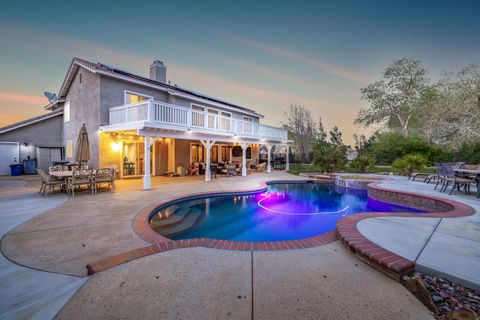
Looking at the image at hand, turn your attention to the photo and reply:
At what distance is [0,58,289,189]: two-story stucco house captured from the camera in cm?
A: 957

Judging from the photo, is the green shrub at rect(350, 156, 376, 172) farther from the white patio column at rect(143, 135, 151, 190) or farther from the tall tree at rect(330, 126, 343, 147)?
the white patio column at rect(143, 135, 151, 190)

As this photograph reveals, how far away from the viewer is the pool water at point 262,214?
17.1 ft

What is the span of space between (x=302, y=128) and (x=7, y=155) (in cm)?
2940

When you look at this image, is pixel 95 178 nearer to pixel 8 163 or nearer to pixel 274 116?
pixel 8 163

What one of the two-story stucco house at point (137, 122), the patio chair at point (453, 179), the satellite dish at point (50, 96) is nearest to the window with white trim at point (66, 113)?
the two-story stucco house at point (137, 122)

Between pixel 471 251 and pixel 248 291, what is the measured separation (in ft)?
10.6

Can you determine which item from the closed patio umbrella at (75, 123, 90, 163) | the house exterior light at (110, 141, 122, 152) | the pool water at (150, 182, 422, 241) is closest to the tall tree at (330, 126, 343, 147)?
the pool water at (150, 182, 422, 241)

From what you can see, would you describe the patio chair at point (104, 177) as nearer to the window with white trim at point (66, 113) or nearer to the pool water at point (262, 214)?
the pool water at point (262, 214)

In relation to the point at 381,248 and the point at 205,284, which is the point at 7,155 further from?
the point at 381,248

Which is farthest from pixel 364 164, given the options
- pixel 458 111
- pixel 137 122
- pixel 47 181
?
pixel 47 181

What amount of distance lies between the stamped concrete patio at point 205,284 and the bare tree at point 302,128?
27448 millimetres

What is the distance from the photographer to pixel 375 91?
2589cm

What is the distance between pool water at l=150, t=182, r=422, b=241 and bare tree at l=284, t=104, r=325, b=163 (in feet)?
65.2

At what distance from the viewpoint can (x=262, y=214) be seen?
683 centimetres
